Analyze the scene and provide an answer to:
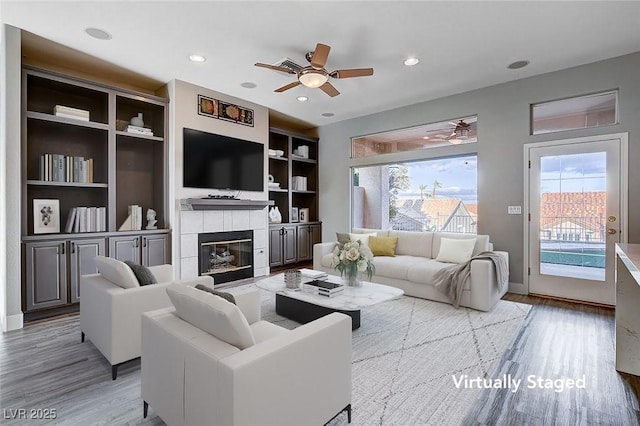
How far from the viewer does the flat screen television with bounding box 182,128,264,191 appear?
450 centimetres

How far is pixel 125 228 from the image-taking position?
4117 millimetres

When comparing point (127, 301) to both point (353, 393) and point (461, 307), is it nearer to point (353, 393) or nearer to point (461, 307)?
point (353, 393)

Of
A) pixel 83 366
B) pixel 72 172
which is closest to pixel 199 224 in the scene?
pixel 72 172

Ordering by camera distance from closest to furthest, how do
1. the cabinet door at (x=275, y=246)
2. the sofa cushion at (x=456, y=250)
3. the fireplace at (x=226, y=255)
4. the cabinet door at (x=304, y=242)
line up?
the sofa cushion at (x=456, y=250)
the fireplace at (x=226, y=255)
the cabinet door at (x=275, y=246)
the cabinet door at (x=304, y=242)

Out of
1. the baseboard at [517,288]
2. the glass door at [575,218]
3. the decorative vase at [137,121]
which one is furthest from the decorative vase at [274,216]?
the glass door at [575,218]

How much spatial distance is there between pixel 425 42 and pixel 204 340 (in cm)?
344

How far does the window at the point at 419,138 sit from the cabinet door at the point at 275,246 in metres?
2.16

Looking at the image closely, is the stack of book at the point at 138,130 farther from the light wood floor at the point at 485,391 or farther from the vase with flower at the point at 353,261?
the vase with flower at the point at 353,261

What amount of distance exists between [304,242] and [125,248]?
10.9ft

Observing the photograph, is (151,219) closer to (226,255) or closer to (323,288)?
(226,255)

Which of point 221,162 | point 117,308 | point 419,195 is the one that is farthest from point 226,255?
point 419,195

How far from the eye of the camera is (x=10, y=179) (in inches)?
117

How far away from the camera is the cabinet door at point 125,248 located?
Result: 3.78 metres

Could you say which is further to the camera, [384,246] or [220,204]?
[384,246]
